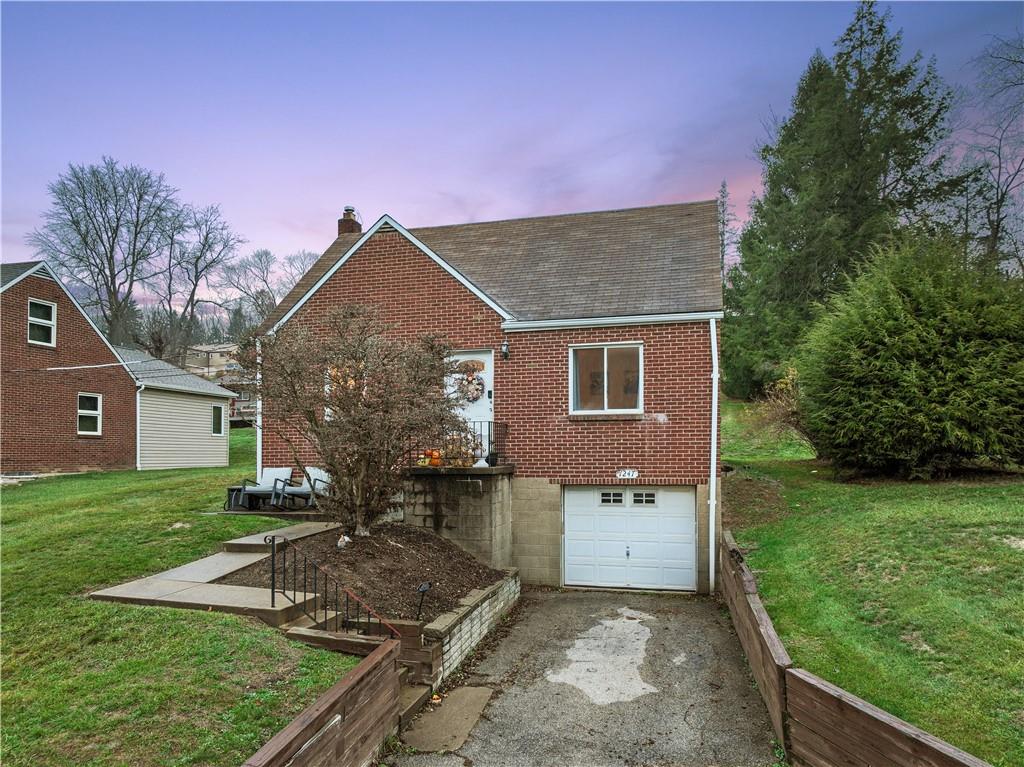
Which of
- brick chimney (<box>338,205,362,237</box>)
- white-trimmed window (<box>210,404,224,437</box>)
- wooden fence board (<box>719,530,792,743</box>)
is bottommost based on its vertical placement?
wooden fence board (<box>719,530,792,743</box>)

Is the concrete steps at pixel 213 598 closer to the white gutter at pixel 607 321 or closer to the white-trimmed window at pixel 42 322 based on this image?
the white gutter at pixel 607 321

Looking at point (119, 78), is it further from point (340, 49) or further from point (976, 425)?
point (976, 425)

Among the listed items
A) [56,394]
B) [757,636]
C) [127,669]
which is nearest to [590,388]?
[757,636]

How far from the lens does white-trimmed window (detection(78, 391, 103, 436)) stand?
1931 cm

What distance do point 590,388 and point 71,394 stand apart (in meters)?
17.0

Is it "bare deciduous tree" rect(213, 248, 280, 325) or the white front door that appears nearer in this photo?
the white front door

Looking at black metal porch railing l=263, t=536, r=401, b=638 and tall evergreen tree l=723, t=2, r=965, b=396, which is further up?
tall evergreen tree l=723, t=2, r=965, b=396

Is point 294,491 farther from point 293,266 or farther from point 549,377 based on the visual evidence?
point 293,266

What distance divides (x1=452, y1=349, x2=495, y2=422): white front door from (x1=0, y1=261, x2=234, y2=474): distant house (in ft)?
44.9

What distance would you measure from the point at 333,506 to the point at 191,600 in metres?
2.41

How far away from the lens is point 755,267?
3070 cm

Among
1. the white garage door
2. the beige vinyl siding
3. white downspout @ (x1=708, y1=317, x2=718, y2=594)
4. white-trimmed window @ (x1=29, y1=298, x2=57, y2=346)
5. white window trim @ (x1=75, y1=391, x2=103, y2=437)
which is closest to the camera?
white downspout @ (x1=708, y1=317, x2=718, y2=594)

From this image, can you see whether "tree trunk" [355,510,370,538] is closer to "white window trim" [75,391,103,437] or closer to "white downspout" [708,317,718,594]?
"white downspout" [708,317,718,594]

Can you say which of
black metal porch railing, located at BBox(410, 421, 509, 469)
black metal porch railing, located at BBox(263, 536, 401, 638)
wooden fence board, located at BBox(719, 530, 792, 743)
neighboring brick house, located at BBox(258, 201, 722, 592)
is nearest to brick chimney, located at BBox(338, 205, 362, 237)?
neighboring brick house, located at BBox(258, 201, 722, 592)
